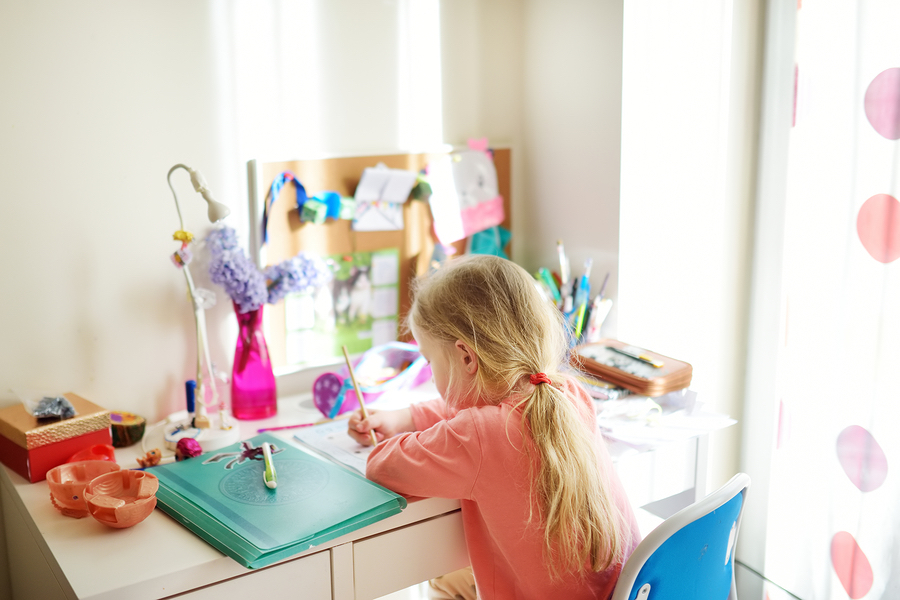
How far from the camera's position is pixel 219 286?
1.59 m

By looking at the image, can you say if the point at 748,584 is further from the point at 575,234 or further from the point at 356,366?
the point at 356,366

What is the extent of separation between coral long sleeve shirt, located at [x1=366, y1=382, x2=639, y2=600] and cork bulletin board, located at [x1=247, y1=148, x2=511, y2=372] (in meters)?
0.58

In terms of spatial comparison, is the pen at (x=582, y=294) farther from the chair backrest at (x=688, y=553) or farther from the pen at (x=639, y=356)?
the chair backrest at (x=688, y=553)

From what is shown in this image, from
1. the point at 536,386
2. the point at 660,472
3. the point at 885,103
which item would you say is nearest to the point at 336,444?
the point at 536,386

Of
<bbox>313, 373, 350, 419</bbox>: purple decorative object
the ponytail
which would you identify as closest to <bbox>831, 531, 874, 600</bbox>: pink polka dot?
the ponytail

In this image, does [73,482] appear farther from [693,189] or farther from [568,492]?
[693,189]

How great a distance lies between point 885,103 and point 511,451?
0.94 m

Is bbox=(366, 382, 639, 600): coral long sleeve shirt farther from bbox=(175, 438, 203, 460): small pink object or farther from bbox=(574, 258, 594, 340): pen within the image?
bbox=(574, 258, 594, 340): pen

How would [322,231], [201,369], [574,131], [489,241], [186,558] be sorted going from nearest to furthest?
[186,558], [201,369], [322,231], [574,131], [489,241]

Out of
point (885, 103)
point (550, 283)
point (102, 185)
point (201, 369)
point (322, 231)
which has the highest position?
point (885, 103)

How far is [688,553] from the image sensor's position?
1084 millimetres

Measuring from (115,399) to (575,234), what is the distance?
1.08 meters

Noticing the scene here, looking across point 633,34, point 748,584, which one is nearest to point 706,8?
point 633,34

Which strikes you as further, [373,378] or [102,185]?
[373,378]
